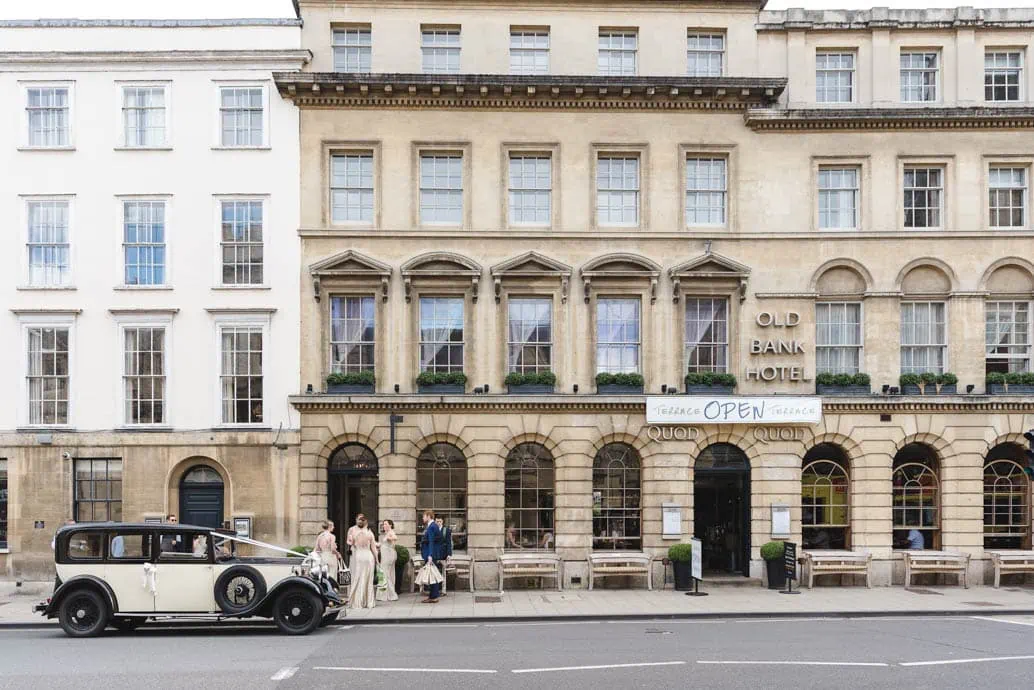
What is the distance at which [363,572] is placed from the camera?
19.3m

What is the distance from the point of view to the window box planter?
23062 mm

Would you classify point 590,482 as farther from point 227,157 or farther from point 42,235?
point 42,235

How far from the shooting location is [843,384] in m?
23.3

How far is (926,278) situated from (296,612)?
17.9 metres

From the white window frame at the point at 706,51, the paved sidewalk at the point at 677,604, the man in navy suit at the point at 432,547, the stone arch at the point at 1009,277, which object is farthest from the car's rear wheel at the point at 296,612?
the stone arch at the point at 1009,277

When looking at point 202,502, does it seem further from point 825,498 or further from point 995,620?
point 995,620

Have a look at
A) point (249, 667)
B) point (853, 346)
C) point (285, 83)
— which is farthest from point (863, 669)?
point (285, 83)

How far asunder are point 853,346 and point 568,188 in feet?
28.3

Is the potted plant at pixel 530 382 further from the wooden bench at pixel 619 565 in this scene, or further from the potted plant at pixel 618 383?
the wooden bench at pixel 619 565

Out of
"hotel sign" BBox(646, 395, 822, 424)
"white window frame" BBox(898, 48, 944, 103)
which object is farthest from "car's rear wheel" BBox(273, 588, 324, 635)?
"white window frame" BBox(898, 48, 944, 103)

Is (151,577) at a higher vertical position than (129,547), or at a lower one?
lower

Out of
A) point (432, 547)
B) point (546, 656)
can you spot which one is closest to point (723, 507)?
point (432, 547)

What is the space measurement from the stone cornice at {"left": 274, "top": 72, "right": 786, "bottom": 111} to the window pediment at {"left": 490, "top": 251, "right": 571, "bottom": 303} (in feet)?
13.3

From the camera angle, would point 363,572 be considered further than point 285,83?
No
